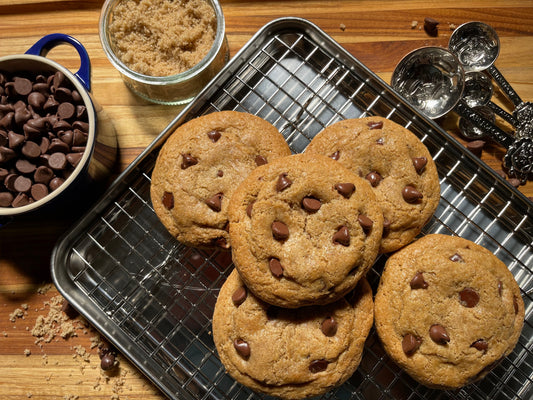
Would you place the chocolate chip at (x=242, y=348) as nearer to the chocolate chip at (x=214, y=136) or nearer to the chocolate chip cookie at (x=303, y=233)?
the chocolate chip cookie at (x=303, y=233)

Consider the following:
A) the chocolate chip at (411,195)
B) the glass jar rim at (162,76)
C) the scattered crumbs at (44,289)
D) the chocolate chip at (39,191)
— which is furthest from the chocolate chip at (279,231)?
the scattered crumbs at (44,289)

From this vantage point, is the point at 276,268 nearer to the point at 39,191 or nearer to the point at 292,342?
the point at 292,342

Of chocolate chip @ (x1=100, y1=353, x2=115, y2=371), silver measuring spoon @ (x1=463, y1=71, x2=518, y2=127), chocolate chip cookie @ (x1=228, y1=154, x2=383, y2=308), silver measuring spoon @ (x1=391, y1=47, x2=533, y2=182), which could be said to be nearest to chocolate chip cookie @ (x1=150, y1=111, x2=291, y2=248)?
chocolate chip cookie @ (x1=228, y1=154, x2=383, y2=308)

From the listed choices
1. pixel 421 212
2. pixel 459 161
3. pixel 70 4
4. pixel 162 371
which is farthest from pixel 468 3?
pixel 162 371

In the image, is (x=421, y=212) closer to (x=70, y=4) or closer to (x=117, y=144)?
(x=117, y=144)

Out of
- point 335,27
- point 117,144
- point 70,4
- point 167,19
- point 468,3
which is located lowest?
point 117,144

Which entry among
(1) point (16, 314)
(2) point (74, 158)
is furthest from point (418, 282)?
(1) point (16, 314)
